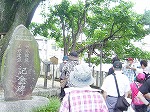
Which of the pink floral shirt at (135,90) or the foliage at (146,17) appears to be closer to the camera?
the pink floral shirt at (135,90)

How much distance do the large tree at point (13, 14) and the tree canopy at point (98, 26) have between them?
8.64ft

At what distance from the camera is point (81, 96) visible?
285 centimetres

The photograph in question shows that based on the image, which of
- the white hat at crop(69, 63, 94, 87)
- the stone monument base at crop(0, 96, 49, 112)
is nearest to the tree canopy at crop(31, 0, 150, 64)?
the stone monument base at crop(0, 96, 49, 112)

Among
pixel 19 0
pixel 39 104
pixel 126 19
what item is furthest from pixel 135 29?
pixel 39 104

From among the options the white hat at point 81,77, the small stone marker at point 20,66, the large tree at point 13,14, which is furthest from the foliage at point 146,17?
the white hat at point 81,77

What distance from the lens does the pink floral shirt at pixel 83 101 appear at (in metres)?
2.82

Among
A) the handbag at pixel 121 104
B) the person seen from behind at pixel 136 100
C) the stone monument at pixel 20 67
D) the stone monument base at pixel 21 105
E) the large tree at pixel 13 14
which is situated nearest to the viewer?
the handbag at pixel 121 104

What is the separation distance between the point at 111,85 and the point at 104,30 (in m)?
A: 9.36

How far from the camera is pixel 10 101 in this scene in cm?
643

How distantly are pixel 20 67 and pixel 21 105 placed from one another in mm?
950

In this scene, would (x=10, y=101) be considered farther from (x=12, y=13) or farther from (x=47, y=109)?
(x=12, y=13)

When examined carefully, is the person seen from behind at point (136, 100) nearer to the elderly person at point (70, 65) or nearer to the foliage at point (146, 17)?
the elderly person at point (70, 65)

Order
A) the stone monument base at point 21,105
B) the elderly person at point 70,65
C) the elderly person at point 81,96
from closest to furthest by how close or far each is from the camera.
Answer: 1. the elderly person at point 81,96
2. the stone monument base at point 21,105
3. the elderly person at point 70,65

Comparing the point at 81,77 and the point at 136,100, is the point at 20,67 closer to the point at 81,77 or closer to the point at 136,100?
the point at 136,100
